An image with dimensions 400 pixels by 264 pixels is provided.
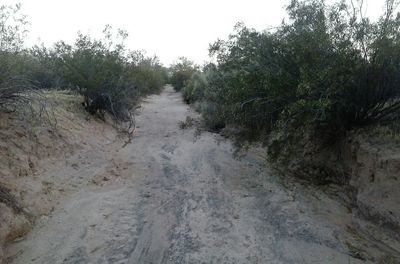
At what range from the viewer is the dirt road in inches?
221

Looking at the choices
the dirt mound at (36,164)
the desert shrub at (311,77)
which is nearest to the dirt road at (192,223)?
the dirt mound at (36,164)

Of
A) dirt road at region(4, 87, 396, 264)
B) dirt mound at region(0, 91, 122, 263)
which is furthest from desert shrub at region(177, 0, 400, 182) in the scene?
dirt mound at region(0, 91, 122, 263)

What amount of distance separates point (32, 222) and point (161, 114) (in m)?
15.4

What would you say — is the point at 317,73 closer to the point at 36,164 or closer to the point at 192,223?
the point at 192,223

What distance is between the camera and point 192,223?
21.9ft

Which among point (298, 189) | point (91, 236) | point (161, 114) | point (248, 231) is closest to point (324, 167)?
point (298, 189)

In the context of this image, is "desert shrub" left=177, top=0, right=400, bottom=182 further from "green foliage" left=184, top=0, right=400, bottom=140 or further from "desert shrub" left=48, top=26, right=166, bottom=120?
"desert shrub" left=48, top=26, right=166, bottom=120

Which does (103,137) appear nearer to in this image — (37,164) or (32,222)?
(37,164)

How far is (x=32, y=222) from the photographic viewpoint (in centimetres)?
643

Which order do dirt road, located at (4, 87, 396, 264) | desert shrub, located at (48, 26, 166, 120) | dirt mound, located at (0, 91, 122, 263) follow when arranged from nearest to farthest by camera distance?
dirt road, located at (4, 87, 396, 264) < dirt mound, located at (0, 91, 122, 263) < desert shrub, located at (48, 26, 166, 120)

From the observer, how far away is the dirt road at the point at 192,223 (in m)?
5.61

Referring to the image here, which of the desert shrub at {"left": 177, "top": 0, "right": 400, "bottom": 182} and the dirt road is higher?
the desert shrub at {"left": 177, "top": 0, "right": 400, "bottom": 182}

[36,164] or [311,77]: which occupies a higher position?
[311,77]

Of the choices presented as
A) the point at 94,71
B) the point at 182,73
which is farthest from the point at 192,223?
the point at 182,73
